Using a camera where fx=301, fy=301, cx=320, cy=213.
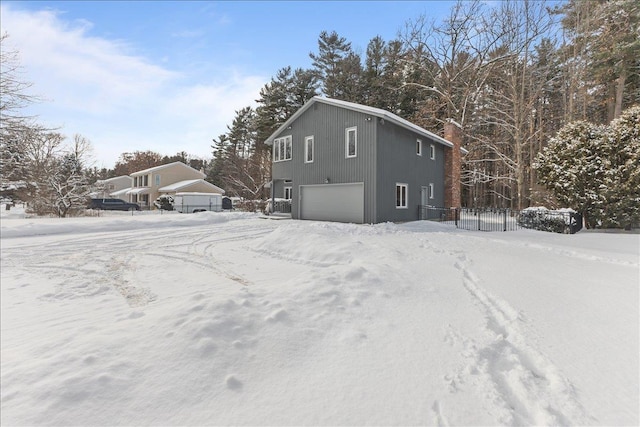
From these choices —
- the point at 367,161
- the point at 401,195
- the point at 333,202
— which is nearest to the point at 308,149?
the point at 333,202

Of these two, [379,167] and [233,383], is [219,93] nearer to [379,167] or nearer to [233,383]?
[379,167]

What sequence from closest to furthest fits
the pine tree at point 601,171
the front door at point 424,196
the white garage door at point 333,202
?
the pine tree at point 601,171 < the white garage door at point 333,202 < the front door at point 424,196

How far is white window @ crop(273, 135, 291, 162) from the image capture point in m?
20.0

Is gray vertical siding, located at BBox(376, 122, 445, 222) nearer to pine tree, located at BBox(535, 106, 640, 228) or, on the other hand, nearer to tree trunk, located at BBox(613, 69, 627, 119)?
pine tree, located at BBox(535, 106, 640, 228)

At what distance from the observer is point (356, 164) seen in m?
15.6

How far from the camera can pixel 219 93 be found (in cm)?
1422

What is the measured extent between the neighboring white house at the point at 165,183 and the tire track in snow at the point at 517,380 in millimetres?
38340

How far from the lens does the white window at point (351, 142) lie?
51.4ft

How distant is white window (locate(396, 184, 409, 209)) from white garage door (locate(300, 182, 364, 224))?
7.68 feet

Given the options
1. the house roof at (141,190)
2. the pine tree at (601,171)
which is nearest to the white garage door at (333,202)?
the pine tree at (601,171)

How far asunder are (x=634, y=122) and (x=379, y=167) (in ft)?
34.6

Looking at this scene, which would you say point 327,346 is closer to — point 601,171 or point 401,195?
point 401,195

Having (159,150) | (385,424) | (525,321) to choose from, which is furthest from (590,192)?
(159,150)

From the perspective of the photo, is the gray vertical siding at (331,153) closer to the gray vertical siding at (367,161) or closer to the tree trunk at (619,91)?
the gray vertical siding at (367,161)
